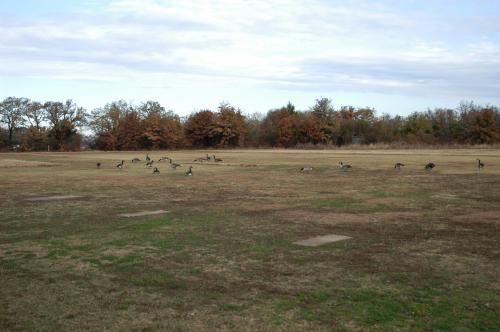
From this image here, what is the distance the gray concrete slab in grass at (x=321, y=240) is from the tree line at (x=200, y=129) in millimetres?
67881

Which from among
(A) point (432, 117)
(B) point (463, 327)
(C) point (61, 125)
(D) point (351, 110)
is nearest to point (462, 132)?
(A) point (432, 117)

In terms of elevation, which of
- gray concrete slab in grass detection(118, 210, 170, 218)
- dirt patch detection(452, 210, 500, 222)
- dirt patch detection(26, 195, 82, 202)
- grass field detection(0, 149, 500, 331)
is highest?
dirt patch detection(26, 195, 82, 202)

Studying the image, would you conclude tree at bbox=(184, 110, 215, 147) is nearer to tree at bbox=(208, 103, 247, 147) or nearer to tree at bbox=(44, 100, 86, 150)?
tree at bbox=(208, 103, 247, 147)

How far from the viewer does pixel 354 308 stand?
577cm

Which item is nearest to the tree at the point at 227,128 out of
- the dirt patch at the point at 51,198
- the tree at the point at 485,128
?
the tree at the point at 485,128

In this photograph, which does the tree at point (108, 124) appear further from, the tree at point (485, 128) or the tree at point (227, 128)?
the tree at point (485, 128)

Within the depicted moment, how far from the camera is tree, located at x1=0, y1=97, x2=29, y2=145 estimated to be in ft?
260

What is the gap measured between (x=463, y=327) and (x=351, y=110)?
336ft

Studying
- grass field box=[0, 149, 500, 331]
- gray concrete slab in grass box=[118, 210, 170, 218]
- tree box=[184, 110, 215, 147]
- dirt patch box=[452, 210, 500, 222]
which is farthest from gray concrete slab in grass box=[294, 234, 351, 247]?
tree box=[184, 110, 215, 147]

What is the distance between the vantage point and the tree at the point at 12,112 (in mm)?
79250

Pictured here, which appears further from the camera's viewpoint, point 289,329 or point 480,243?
point 480,243

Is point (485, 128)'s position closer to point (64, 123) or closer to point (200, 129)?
point (200, 129)

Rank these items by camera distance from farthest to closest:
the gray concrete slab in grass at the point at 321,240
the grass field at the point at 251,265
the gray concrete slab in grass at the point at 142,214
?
the gray concrete slab in grass at the point at 142,214
the gray concrete slab in grass at the point at 321,240
the grass field at the point at 251,265

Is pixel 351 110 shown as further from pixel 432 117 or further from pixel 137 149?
pixel 137 149
